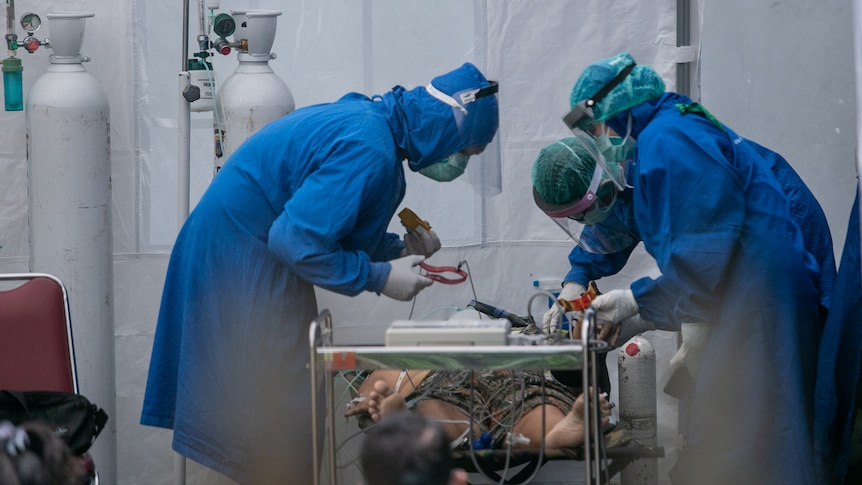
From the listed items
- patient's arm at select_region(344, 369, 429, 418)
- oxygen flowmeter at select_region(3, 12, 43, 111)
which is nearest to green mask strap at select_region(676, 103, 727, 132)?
patient's arm at select_region(344, 369, 429, 418)

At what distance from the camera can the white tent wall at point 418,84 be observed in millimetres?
3734

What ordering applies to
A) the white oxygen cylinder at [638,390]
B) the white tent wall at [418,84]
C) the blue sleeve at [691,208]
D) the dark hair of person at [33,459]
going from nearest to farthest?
the dark hair of person at [33,459] < the blue sleeve at [691,208] < the white oxygen cylinder at [638,390] < the white tent wall at [418,84]

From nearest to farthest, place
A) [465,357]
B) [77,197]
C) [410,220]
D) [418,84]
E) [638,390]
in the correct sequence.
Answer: [465,357] < [410,220] < [638,390] < [77,197] < [418,84]

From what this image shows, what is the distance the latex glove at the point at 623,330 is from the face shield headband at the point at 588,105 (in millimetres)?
548

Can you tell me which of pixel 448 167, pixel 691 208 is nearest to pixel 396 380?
pixel 448 167

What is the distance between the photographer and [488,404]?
3.38m

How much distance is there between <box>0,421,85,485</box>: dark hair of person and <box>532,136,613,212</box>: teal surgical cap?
1.56m

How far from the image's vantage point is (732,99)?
12.4 feet

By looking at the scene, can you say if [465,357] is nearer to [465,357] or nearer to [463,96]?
[465,357]

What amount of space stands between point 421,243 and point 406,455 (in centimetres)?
155

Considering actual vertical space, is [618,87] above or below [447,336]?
above

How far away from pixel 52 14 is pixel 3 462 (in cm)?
Answer: 222

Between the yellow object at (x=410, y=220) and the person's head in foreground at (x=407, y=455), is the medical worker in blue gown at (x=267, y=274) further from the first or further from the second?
the person's head in foreground at (x=407, y=455)

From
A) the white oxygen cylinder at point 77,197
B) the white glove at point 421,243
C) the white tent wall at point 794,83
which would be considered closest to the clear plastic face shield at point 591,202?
the white glove at point 421,243
